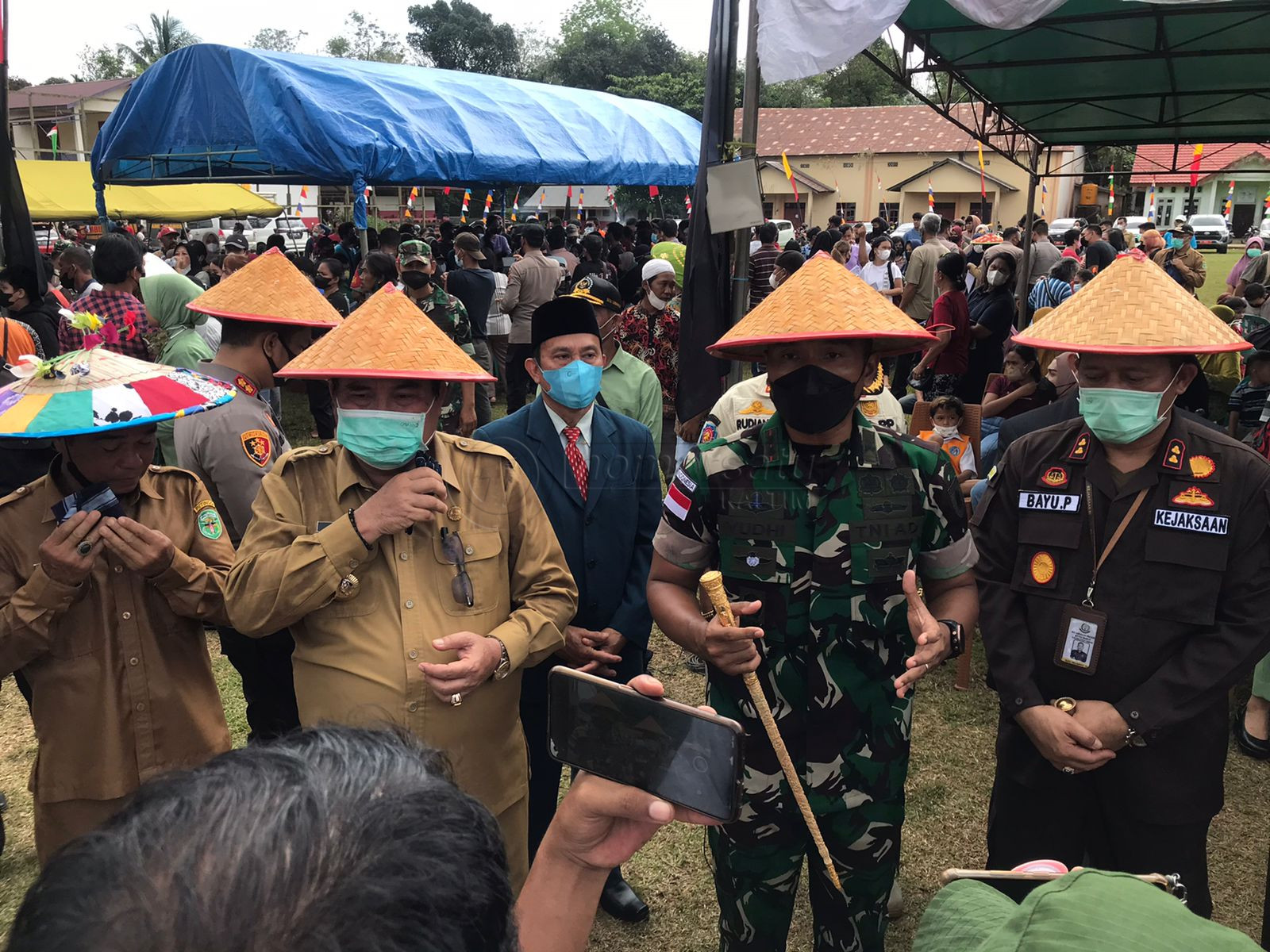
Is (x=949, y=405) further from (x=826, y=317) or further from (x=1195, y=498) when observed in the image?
(x=826, y=317)

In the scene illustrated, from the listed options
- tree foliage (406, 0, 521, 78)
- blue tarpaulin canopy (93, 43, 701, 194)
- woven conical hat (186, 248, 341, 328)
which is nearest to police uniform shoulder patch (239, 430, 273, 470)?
woven conical hat (186, 248, 341, 328)

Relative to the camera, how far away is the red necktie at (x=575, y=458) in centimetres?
300

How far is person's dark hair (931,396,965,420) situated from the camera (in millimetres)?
5266

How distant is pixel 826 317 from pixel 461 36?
69778 mm

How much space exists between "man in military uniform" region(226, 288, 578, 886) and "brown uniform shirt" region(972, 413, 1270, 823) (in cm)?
133

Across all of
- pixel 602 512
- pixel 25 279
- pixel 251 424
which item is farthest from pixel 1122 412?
pixel 25 279

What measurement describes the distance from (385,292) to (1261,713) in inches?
173

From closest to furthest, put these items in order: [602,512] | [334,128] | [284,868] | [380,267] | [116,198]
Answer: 1. [284,868]
2. [602,512]
3. [380,267]
4. [334,128]
5. [116,198]

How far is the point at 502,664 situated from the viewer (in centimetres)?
221

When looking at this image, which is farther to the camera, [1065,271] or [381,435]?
[1065,271]

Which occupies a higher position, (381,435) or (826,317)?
(826,317)

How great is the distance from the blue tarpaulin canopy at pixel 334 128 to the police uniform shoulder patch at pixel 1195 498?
875 centimetres

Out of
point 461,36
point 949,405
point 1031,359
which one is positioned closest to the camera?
point 949,405

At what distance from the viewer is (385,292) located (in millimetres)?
2410
